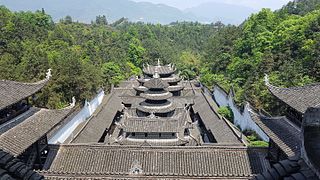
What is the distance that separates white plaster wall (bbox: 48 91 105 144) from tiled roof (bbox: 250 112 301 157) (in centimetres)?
1458

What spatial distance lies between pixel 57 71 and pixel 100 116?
8.03 m

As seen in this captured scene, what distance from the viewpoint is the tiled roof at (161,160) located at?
1797 cm

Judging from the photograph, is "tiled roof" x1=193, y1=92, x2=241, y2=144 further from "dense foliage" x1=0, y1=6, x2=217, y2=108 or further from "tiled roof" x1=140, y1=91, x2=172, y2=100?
"dense foliage" x1=0, y1=6, x2=217, y2=108

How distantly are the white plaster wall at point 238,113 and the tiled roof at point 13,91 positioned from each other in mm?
14068

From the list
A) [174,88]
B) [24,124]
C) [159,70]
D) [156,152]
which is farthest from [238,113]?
[24,124]

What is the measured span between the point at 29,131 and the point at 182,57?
65993 millimetres

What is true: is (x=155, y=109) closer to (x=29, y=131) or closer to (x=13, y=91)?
(x=13, y=91)

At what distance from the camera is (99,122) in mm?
29875

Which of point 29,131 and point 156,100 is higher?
Answer: point 29,131

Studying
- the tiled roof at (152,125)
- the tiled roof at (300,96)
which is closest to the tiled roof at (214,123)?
the tiled roof at (152,125)

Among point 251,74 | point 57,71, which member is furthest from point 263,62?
point 57,71

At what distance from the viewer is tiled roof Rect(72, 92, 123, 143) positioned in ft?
83.4

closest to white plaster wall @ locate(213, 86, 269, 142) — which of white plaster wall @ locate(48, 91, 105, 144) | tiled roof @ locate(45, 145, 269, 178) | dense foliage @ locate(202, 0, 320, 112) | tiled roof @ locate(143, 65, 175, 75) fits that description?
dense foliage @ locate(202, 0, 320, 112)

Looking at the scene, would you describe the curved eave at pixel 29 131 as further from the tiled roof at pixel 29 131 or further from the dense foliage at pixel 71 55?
the dense foliage at pixel 71 55
